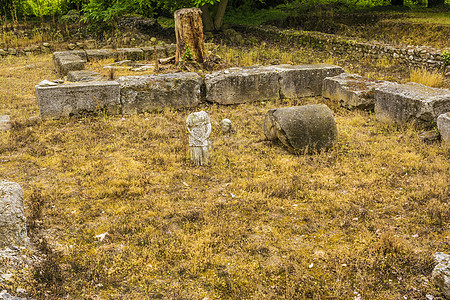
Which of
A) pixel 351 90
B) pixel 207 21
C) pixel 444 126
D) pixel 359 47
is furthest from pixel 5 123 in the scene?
pixel 207 21

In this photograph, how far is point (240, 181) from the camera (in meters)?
5.32

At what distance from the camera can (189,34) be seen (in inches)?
388

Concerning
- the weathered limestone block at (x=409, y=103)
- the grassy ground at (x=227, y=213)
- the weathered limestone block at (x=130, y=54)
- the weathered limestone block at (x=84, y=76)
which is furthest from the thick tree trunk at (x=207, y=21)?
the weathered limestone block at (x=409, y=103)

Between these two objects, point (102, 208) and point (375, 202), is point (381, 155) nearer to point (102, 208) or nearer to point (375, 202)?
point (375, 202)

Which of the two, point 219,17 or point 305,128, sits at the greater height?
point 219,17

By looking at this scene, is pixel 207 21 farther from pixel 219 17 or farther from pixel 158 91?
pixel 158 91

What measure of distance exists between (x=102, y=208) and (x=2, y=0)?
62.6 feet

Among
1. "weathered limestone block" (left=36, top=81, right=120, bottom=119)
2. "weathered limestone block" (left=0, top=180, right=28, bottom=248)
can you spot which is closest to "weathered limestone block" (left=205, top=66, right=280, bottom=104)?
"weathered limestone block" (left=36, top=81, right=120, bottom=119)

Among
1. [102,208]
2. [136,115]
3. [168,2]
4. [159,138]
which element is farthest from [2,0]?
[102,208]

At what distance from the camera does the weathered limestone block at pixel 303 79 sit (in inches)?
365

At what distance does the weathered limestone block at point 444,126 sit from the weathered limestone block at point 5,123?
298 inches

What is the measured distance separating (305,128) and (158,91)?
365cm

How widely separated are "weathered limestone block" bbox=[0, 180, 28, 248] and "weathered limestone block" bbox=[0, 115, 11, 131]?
4.15 metres

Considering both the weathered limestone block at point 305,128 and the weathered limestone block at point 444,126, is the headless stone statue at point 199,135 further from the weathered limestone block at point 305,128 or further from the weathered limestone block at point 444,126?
the weathered limestone block at point 444,126
